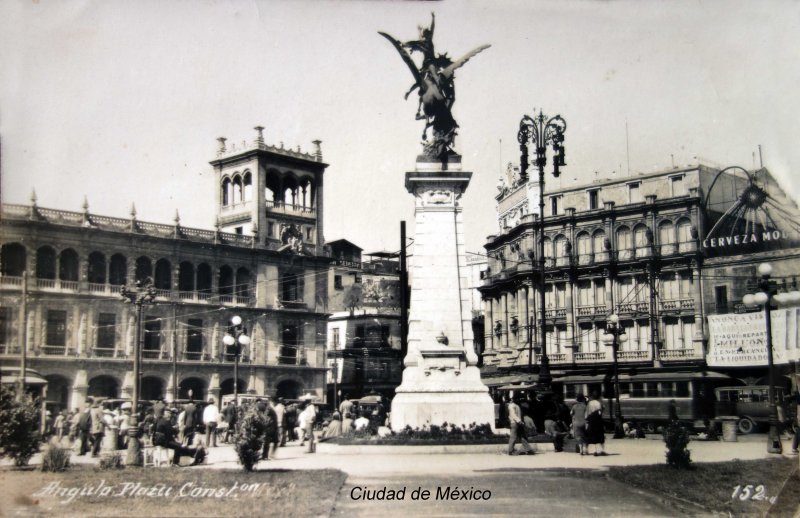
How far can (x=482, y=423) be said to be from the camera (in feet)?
63.9

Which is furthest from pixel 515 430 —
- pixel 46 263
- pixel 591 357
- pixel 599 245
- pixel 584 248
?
pixel 584 248

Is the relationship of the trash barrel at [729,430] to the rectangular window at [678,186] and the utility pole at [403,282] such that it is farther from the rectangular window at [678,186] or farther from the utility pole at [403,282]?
the rectangular window at [678,186]

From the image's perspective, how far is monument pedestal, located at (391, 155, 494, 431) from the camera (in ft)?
64.2

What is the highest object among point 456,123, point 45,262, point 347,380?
point 456,123

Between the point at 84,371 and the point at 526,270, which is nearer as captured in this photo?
the point at 84,371

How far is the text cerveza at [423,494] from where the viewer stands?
1250 centimetres

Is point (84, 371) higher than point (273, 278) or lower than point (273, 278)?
lower

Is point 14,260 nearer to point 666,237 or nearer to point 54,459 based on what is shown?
point 54,459

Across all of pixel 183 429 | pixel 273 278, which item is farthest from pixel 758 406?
pixel 273 278

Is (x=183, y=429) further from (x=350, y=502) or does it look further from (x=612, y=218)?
(x=612, y=218)

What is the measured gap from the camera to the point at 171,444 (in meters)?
16.2

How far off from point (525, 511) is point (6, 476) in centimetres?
898

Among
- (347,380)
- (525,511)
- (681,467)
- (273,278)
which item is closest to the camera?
(525,511)

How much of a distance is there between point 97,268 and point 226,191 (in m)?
13.8
